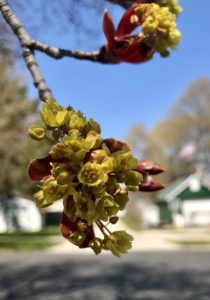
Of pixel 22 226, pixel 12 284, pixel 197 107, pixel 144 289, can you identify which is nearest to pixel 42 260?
pixel 12 284

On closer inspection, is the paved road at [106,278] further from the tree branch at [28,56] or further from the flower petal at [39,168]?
the flower petal at [39,168]

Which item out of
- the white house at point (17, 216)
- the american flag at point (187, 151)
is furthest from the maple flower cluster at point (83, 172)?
the white house at point (17, 216)

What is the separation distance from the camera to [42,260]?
1512 cm

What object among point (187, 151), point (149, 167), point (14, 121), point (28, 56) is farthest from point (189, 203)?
point (149, 167)

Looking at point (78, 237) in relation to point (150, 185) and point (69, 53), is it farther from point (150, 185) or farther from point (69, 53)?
point (69, 53)

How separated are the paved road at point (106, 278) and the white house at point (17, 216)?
64.3 ft

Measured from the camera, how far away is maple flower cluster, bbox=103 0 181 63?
2.98 feet

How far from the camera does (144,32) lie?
915 mm

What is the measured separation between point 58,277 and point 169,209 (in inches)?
1016

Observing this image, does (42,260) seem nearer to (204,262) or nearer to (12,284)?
(204,262)

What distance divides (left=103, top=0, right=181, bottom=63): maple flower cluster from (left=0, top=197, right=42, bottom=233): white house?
115 ft

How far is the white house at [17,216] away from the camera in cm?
3541

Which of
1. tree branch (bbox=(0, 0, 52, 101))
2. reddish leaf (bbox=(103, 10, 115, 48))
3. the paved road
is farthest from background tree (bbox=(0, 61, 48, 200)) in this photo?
reddish leaf (bbox=(103, 10, 115, 48))

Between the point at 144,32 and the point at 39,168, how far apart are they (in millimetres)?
348
